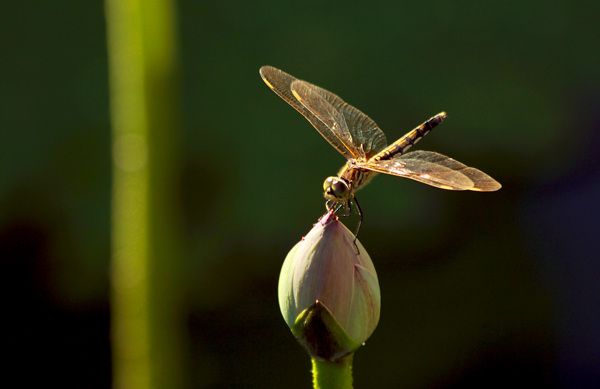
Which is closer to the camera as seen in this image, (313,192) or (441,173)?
(441,173)

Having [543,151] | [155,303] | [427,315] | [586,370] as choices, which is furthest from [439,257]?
[155,303]

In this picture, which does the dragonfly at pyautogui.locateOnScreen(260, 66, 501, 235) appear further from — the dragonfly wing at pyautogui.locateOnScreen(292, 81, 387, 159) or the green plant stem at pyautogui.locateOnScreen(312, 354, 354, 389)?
the green plant stem at pyautogui.locateOnScreen(312, 354, 354, 389)

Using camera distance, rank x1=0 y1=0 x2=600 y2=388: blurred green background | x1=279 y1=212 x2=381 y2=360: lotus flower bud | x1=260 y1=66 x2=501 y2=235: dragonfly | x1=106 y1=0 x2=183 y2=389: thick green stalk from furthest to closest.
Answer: x1=0 y1=0 x2=600 y2=388: blurred green background, x1=106 y1=0 x2=183 y2=389: thick green stalk, x1=260 y1=66 x2=501 y2=235: dragonfly, x1=279 y1=212 x2=381 y2=360: lotus flower bud

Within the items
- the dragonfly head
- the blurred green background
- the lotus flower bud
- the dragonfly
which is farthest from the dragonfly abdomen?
the blurred green background

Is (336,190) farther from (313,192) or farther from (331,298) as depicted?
(313,192)

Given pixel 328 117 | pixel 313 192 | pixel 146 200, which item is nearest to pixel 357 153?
pixel 328 117

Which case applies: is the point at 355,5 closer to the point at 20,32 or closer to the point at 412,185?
Result: the point at 412,185

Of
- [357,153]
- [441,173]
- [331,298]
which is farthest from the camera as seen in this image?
[357,153]
